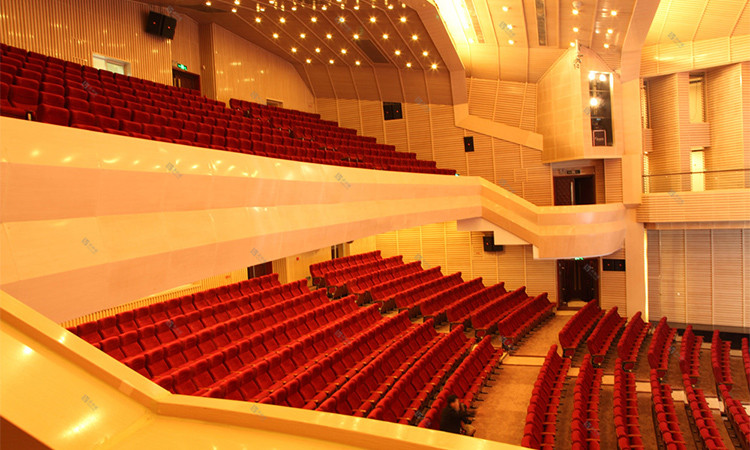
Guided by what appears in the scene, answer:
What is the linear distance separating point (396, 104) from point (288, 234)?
7289 millimetres

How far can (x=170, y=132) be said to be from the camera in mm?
5473

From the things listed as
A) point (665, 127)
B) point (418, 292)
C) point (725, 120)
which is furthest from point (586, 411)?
point (725, 120)

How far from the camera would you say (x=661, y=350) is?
7516mm

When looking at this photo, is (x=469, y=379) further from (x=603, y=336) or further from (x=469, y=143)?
(x=469, y=143)

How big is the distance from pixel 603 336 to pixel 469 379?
3.04 meters

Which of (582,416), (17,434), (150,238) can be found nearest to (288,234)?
(150,238)

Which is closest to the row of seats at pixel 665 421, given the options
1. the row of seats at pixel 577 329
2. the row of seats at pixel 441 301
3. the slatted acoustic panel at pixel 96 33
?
the row of seats at pixel 577 329

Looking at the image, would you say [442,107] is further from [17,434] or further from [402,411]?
[17,434]

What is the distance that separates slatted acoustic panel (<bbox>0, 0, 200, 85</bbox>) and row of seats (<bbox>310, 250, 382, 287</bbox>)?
420cm

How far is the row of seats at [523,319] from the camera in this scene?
7.81m

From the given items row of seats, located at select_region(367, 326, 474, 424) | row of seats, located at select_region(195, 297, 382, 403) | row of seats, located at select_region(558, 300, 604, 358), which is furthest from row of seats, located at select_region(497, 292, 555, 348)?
row of seats, located at select_region(195, 297, 382, 403)

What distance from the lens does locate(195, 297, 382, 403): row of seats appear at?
4.42m

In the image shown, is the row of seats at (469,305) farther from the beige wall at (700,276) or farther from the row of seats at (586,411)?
the beige wall at (700,276)

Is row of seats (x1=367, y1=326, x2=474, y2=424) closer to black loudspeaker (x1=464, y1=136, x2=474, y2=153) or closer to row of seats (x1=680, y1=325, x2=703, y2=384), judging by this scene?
row of seats (x1=680, y1=325, x2=703, y2=384)
